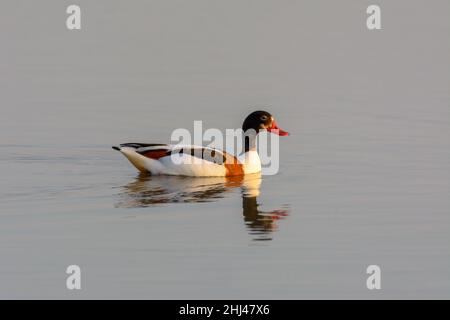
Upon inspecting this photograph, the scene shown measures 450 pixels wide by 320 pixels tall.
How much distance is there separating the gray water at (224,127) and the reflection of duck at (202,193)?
0.15 ft

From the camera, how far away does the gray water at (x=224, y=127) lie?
12.7 metres

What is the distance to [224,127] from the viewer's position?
71.8 ft

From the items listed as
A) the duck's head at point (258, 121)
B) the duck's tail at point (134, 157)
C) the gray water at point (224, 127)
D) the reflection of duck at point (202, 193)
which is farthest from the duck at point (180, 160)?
the duck's head at point (258, 121)

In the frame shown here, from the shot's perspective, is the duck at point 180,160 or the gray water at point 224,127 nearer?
the gray water at point 224,127

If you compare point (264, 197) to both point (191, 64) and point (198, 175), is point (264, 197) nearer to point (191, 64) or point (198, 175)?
point (198, 175)

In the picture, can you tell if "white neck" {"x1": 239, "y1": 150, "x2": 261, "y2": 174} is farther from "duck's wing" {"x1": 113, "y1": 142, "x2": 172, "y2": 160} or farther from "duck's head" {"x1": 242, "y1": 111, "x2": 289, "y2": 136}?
"duck's wing" {"x1": 113, "y1": 142, "x2": 172, "y2": 160}

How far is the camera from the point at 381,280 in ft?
40.7

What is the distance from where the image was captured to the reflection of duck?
15.2 meters

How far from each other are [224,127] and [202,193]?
4.70 m

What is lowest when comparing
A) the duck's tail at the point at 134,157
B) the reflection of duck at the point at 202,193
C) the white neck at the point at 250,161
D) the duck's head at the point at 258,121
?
the reflection of duck at the point at 202,193

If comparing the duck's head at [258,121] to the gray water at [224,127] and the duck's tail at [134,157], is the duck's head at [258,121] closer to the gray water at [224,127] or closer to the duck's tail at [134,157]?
the gray water at [224,127]

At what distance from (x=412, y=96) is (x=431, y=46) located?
5020mm

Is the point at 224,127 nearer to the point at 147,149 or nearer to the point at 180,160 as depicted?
the point at 180,160

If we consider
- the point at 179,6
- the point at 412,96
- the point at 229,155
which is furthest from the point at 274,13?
the point at 229,155
